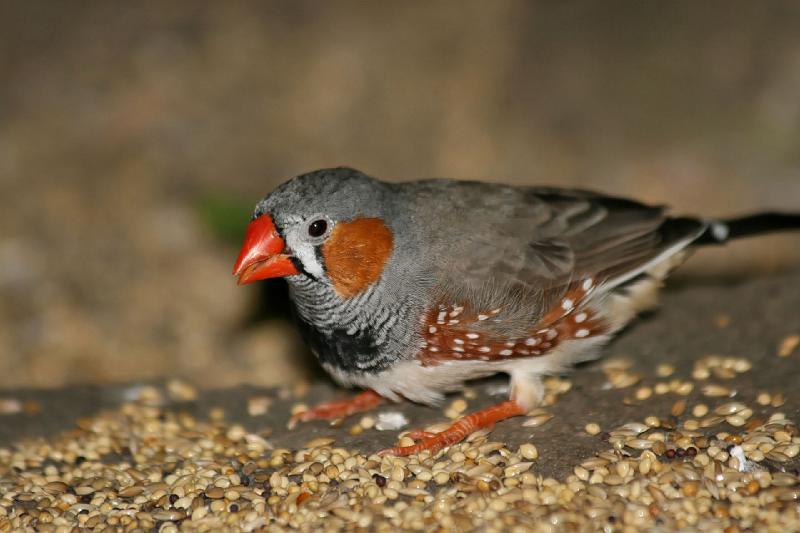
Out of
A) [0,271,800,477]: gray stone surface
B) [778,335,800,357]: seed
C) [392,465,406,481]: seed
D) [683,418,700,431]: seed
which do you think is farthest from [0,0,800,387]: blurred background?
[392,465,406,481]: seed

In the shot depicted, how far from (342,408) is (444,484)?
902mm

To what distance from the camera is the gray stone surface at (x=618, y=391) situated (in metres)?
3.65

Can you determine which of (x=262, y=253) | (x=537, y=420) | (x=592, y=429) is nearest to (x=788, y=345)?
(x=592, y=429)

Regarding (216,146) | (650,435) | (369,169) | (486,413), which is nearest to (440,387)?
(486,413)

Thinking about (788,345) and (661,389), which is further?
(788,345)

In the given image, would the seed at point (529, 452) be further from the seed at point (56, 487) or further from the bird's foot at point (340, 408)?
the seed at point (56, 487)

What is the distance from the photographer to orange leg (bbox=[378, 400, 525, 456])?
3578 mm

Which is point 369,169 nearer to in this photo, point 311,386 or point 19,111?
point 311,386

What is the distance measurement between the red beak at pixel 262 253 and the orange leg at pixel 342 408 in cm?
83

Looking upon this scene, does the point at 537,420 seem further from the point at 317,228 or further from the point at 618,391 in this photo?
the point at 317,228

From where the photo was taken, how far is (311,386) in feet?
14.9

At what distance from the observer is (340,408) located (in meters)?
4.09

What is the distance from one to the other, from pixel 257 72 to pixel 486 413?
14.3ft

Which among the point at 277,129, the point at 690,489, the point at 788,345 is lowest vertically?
the point at 690,489
